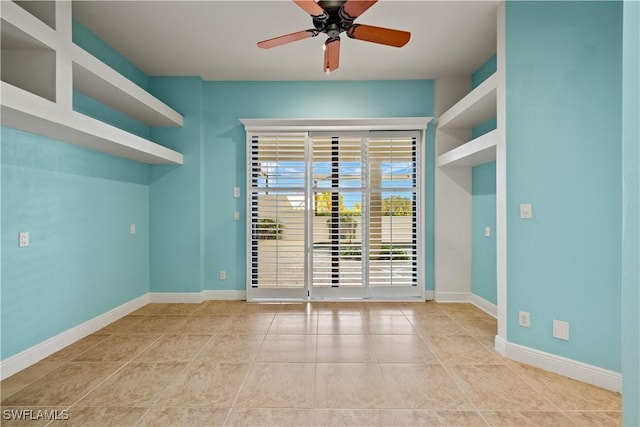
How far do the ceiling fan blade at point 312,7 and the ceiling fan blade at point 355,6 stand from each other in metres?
0.15

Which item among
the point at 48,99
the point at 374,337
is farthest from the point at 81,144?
the point at 374,337

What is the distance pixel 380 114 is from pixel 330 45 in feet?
7.12

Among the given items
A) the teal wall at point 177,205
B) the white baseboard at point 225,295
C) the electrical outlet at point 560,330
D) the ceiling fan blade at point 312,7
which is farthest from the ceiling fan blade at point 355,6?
the white baseboard at point 225,295

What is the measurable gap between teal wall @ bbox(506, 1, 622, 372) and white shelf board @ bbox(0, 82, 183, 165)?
137 inches

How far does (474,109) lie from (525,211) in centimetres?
142

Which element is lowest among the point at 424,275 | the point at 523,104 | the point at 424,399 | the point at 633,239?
the point at 424,399

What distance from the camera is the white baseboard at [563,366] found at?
7.42 feet

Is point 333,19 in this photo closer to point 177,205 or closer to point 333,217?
point 333,217

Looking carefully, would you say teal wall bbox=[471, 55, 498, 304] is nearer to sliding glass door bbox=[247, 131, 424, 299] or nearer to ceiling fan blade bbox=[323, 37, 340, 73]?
sliding glass door bbox=[247, 131, 424, 299]

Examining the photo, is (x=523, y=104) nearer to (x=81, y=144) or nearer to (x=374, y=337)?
(x=374, y=337)

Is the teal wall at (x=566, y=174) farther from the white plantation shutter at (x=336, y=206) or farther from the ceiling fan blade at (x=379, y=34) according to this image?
the white plantation shutter at (x=336, y=206)

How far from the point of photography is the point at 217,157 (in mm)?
4500

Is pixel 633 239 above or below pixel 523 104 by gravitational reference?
below

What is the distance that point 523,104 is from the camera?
104 inches
